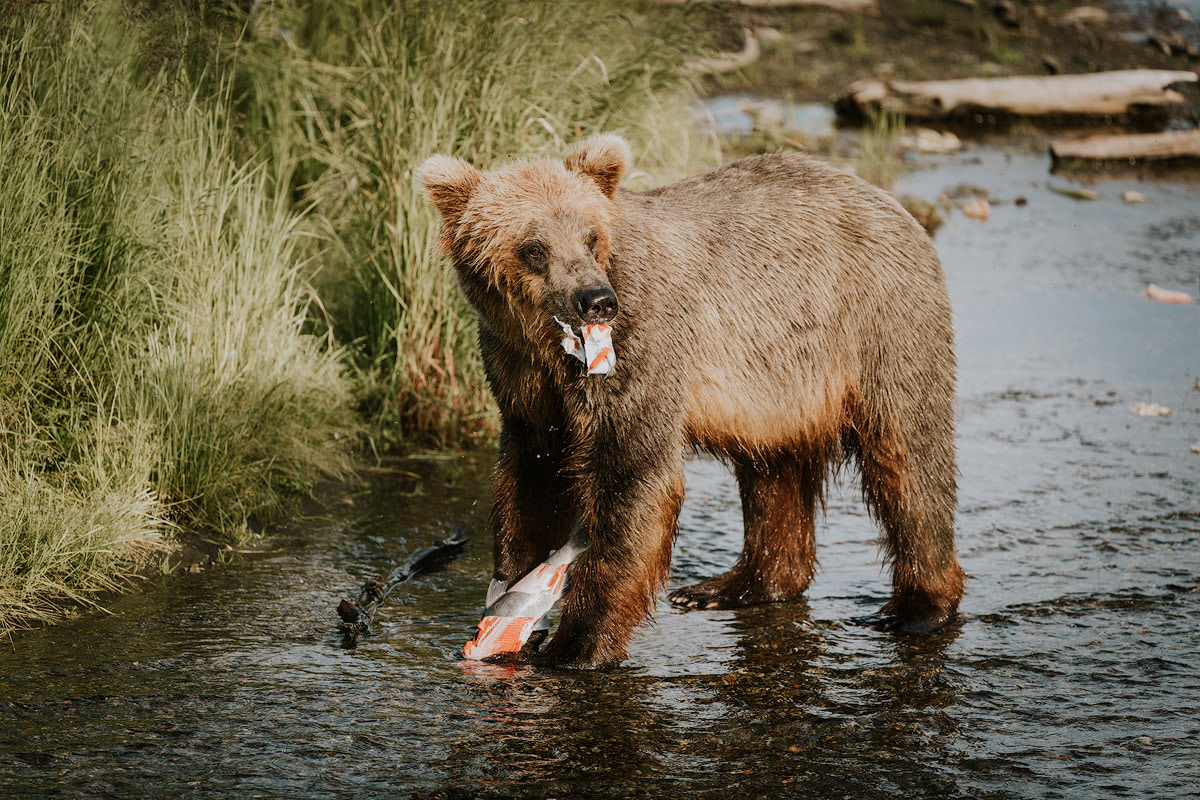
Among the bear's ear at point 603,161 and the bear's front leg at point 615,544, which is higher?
the bear's ear at point 603,161

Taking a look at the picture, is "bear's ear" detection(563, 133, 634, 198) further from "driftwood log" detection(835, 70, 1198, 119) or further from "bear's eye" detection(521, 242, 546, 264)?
"driftwood log" detection(835, 70, 1198, 119)

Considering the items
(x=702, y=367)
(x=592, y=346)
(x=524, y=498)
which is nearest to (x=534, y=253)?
(x=592, y=346)

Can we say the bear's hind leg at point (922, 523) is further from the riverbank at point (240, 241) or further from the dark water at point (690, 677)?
the riverbank at point (240, 241)

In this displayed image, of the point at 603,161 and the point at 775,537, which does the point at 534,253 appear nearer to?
the point at 603,161

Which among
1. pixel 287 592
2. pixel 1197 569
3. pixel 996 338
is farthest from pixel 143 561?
pixel 996 338

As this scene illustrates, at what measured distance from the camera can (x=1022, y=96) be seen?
15.1 meters

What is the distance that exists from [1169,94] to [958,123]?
2.21 metres

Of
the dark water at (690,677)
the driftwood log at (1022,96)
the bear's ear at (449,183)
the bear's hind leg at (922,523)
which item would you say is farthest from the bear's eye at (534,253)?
the driftwood log at (1022,96)

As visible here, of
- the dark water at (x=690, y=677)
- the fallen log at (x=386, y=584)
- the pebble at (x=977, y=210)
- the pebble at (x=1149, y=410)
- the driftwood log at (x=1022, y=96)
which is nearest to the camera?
the dark water at (x=690, y=677)

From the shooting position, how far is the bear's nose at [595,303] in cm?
422

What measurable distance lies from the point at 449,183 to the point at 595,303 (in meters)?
0.80

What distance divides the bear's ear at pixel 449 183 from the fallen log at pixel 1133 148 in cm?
1032

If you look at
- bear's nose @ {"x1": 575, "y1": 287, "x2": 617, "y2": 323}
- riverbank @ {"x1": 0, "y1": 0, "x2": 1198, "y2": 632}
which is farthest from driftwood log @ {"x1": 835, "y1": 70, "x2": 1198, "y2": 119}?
bear's nose @ {"x1": 575, "y1": 287, "x2": 617, "y2": 323}

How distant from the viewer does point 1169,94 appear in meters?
14.4
